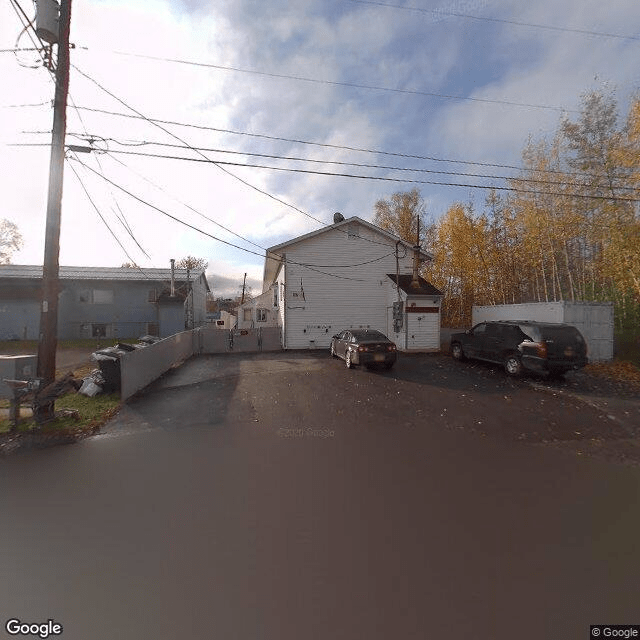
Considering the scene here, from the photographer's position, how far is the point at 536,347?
9508 millimetres

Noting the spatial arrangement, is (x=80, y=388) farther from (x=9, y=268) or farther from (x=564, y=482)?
(x=9, y=268)

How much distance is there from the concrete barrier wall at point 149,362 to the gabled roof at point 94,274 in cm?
1392

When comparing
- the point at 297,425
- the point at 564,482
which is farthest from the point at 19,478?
the point at 564,482

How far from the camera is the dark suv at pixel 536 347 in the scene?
9.37 metres

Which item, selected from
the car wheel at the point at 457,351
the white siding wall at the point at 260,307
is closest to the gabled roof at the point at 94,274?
the white siding wall at the point at 260,307

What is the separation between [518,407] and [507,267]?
21609mm

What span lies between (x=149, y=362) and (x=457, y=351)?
11880 millimetres

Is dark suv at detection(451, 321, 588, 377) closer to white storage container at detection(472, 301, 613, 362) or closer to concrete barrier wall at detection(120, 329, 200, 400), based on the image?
white storage container at detection(472, 301, 613, 362)

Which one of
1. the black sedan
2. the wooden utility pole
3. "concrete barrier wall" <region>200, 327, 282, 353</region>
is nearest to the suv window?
the black sedan

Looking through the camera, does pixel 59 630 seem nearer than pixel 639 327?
Yes

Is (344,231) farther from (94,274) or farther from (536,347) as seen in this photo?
(94,274)

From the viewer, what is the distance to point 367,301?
17.9 m

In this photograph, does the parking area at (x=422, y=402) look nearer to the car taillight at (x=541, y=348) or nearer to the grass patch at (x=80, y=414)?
the grass patch at (x=80, y=414)

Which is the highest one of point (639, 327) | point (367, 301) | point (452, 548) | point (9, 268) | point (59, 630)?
→ point (9, 268)
